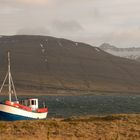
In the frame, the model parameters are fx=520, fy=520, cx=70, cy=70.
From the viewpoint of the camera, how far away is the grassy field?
107 ft

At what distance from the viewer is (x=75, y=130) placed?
35.5 metres

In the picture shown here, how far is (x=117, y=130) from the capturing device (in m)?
35.3

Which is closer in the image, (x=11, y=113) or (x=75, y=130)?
(x=75, y=130)

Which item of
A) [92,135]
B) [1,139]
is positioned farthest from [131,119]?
[1,139]

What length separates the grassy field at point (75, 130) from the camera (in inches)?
1278

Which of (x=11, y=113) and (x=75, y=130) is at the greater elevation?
(x=11, y=113)

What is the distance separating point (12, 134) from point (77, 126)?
5428 mm

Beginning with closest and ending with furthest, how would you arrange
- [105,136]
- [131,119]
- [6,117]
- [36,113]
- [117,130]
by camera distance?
1. [105,136]
2. [117,130]
3. [131,119]
4. [6,117]
5. [36,113]

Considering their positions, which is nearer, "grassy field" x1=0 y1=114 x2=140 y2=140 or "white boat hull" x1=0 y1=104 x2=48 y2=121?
"grassy field" x1=0 y1=114 x2=140 y2=140

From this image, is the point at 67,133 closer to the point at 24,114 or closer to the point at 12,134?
the point at 12,134

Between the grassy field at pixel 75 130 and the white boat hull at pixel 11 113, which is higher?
the white boat hull at pixel 11 113

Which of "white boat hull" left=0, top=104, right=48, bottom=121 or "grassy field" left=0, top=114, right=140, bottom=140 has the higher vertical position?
"white boat hull" left=0, top=104, right=48, bottom=121

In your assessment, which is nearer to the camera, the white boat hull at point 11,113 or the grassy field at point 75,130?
the grassy field at point 75,130

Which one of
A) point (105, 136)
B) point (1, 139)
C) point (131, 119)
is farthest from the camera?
point (131, 119)
